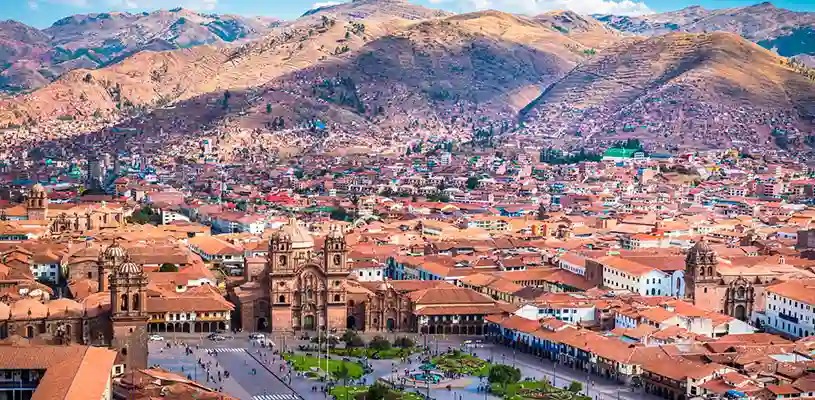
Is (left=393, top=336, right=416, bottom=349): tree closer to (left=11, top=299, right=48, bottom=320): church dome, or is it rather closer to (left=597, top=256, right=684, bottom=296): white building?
(left=11, top=299, right=48, bottom=320): church dome

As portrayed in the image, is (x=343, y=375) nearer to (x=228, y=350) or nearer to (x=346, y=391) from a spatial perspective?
(x=346, y=391)

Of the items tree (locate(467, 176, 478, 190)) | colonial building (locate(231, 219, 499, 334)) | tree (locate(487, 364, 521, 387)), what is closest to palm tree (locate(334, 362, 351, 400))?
tree (locate(487, 364, 521, 387))

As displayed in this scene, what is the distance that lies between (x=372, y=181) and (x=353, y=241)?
6295 centimetres

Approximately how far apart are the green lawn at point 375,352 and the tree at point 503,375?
25.2 ft

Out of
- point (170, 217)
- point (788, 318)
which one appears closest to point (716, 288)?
point (788, 318)

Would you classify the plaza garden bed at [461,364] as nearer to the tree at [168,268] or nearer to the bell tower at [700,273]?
the bell tower at [700,273]

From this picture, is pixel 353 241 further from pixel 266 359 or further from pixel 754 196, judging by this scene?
pixel 754 196

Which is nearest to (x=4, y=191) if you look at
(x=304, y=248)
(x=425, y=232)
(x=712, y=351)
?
(x=425, y=232)

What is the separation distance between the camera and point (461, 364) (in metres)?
60.6

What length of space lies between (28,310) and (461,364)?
61.0 feet

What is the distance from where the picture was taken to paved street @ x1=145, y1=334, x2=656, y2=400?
5522 centimetres

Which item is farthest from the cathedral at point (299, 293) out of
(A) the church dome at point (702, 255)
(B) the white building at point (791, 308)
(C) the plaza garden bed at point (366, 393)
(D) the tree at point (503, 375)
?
(B) the white building at point (791, 308)

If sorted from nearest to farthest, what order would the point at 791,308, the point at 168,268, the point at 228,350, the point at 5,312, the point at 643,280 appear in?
1. the point at 5,312
2. the point at 228,350
3. the point at 791,308
4. the point at 643,280
5. the point at 168,268

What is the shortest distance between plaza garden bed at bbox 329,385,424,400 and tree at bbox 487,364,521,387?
11.3 ft
